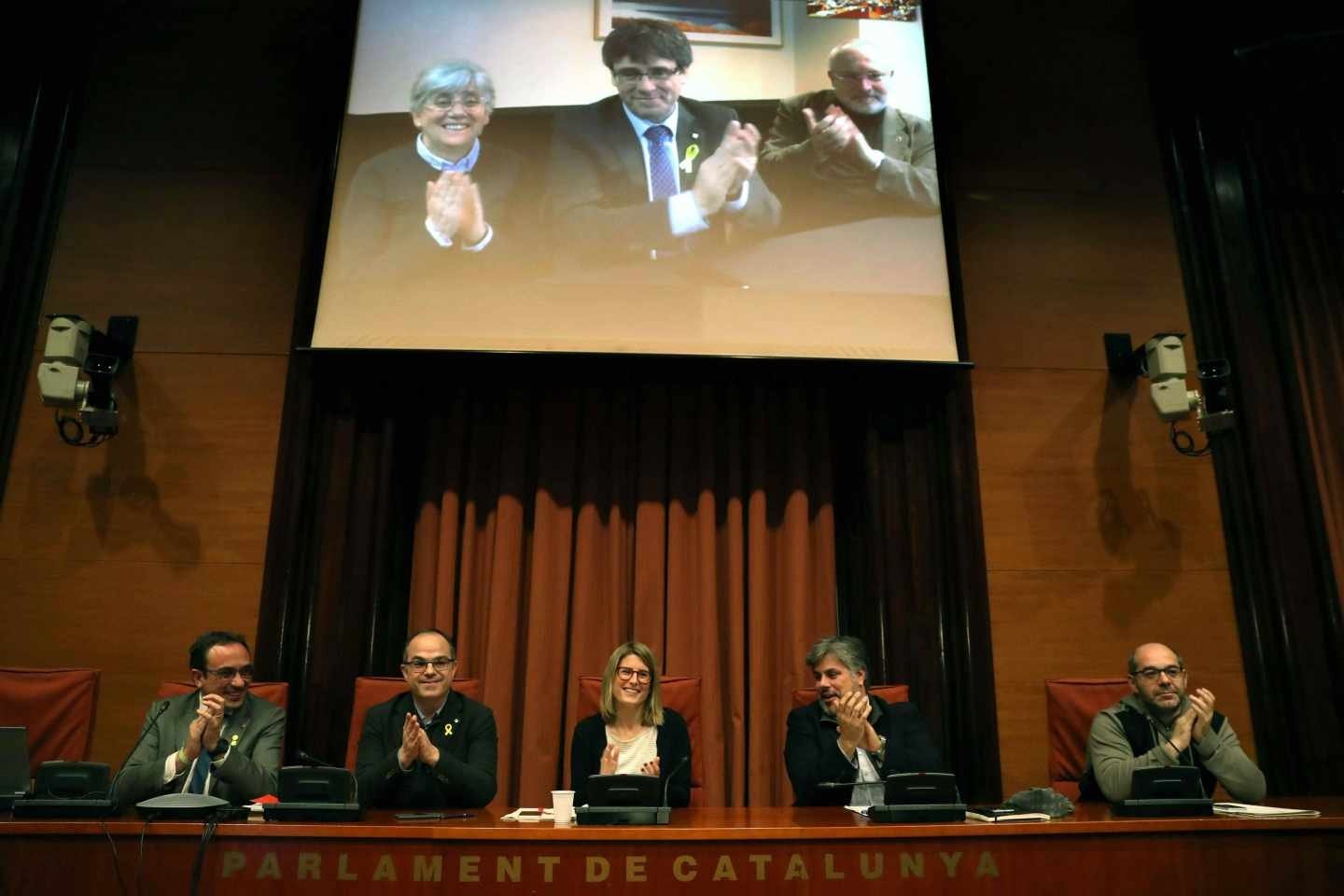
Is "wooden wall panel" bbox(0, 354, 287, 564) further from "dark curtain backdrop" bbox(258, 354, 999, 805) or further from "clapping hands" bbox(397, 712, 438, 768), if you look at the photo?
"clapping hands" bbox(397, 712, 438, 768)

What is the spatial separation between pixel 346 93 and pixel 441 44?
45 cm

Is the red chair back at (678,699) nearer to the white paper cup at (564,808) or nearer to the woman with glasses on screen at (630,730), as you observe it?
the woman with glasses on screen at (630,730)

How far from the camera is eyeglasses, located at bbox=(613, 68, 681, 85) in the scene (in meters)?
4.25

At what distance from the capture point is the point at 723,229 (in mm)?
4074

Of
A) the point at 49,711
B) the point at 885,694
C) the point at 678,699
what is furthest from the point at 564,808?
the point at 49,711

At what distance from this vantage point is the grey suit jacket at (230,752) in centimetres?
239

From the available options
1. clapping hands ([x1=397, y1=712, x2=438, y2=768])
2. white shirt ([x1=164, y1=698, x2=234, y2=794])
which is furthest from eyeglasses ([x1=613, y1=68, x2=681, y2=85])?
white shirt ([x1=164, y1=698, x2=234, y2=794])

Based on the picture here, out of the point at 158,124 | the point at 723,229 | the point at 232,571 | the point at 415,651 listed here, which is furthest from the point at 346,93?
the point at 415,651

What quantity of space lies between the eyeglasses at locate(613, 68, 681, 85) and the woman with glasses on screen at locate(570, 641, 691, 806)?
2.43 metres

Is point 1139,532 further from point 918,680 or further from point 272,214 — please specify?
point 272,214

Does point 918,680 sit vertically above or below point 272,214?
below

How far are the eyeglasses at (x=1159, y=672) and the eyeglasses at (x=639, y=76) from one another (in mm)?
2921

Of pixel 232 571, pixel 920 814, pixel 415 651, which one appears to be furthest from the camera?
pixel 232 571

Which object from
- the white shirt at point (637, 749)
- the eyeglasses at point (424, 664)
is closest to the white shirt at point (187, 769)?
the eyeglasses at point (424, 664)
